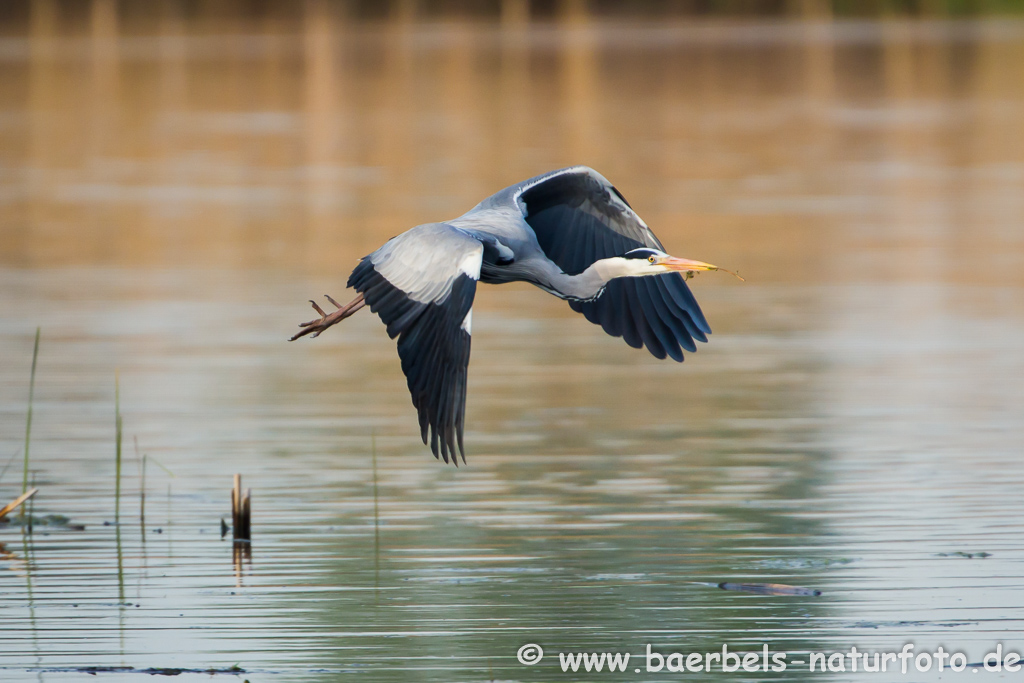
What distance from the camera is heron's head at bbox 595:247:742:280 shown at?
1056 cm

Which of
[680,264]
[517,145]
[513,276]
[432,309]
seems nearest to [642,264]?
[680,264]

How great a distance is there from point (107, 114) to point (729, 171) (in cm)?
2216

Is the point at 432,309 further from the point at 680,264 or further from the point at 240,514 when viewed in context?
the point at 240,514

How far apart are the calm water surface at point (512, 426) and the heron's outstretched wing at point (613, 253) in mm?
1378

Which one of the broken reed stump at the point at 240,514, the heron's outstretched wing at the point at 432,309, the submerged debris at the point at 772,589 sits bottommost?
the submerged debris at the point at 772,589

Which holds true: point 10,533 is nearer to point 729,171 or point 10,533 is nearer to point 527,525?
point 527,525

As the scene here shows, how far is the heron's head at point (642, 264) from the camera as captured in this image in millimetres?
10564

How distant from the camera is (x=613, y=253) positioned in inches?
482

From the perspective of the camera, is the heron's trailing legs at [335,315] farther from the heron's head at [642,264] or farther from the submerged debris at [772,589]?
the submerged debris at [772,589]

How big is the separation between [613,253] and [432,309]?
2.44 meters

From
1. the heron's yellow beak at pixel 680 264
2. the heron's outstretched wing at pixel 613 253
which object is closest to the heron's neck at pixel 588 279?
the heron's yellow beak at pixel 680 264

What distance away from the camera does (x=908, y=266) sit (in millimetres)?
26250

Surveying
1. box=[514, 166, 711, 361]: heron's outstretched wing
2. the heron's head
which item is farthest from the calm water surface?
the heron's head

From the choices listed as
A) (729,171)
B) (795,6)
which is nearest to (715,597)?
(729,171)
